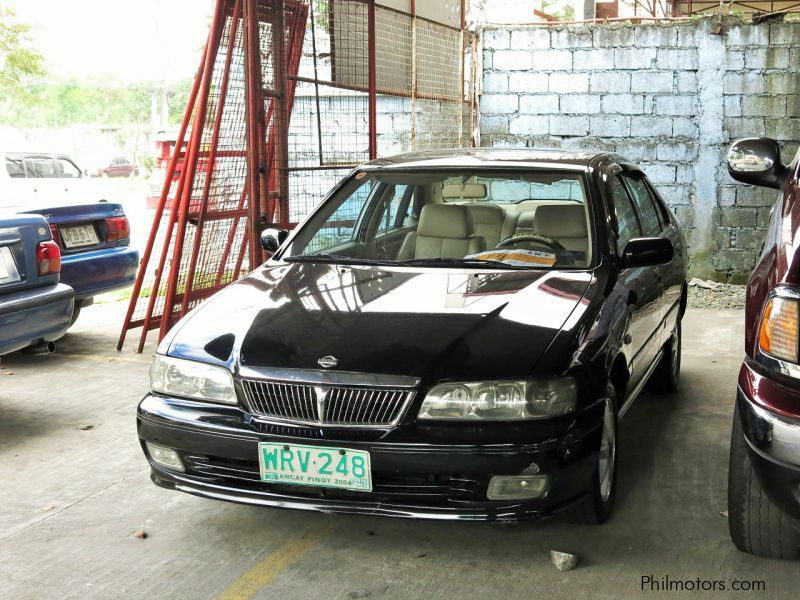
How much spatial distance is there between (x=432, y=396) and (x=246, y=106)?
370cm

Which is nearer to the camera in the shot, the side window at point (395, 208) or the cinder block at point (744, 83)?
the side window at point (395, 208)

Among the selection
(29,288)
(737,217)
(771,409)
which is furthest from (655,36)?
(771,409)

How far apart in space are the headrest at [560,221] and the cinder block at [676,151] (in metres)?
4.94

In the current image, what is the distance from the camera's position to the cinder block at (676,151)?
8453 millimetres

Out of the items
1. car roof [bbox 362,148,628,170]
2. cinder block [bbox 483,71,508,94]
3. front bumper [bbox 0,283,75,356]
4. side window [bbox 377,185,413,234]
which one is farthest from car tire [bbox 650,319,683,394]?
cinder block [bbox 483,71,508,94]

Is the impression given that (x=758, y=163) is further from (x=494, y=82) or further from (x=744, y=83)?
(x=494, y=82)

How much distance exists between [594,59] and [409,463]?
6.74 m

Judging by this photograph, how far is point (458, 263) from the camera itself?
3.77m

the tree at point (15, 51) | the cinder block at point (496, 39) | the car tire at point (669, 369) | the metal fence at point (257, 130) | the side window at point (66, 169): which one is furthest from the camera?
the tree at point (15, 51)

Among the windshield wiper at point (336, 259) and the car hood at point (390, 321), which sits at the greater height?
the windshield wiper at point (336, 259)

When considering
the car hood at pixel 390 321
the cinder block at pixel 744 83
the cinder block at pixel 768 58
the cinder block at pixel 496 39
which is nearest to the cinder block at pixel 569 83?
the cinder block at pixel 496 39

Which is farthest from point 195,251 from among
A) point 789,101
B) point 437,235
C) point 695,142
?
point 789,101

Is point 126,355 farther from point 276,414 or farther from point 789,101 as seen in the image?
point 789,101

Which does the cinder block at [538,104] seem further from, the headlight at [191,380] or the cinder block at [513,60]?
the headlight at [191,380]
